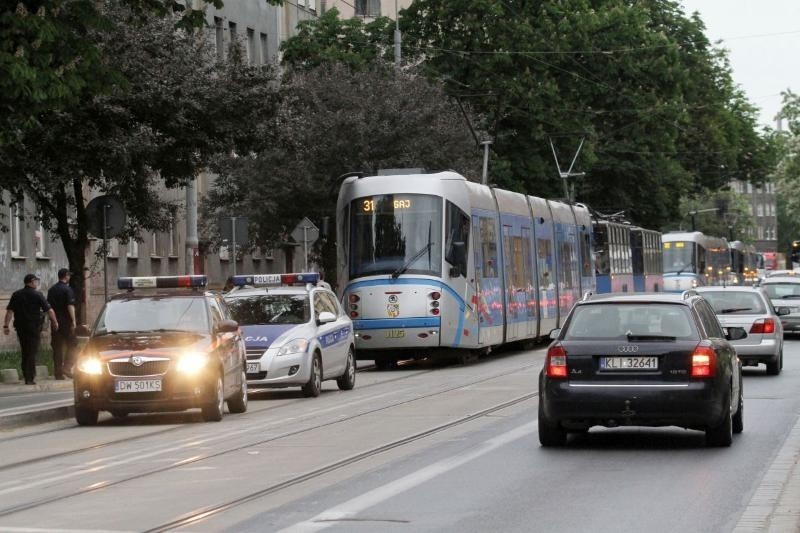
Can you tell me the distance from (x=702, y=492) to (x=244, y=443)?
19.3 feet

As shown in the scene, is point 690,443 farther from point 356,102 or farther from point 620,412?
point 356,102

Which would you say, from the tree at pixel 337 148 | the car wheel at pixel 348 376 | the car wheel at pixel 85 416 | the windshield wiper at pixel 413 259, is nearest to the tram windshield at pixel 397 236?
the windshield wiper at pixel 413 259

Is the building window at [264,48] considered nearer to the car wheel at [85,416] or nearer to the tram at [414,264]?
the tram at [414,264]

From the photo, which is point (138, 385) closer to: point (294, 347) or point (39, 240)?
point (294, 347)

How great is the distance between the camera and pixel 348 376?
26609mm

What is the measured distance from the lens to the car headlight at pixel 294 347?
941 inches

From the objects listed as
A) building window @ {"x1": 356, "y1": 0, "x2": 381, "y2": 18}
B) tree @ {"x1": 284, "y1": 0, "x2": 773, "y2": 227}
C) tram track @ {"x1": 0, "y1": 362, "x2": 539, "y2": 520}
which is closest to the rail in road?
tram track @ {"x1": 0, "y1": 362, "x2": 539, "y2": 520}

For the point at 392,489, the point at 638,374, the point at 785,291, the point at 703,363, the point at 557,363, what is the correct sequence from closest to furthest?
the point at 392,489 < the point at 703,363 < the point at 638,374 < the point at 557,363 < the point at 785,291

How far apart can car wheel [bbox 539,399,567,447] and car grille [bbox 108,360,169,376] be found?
5414 mm

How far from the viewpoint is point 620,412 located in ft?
50.8

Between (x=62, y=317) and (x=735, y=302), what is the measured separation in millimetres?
10642

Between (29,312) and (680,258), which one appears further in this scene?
(680,258)

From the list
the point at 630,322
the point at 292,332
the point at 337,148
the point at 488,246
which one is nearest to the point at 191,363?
the point at 292,332

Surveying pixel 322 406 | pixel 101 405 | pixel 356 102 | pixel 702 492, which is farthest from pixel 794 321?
pixel 702 492
